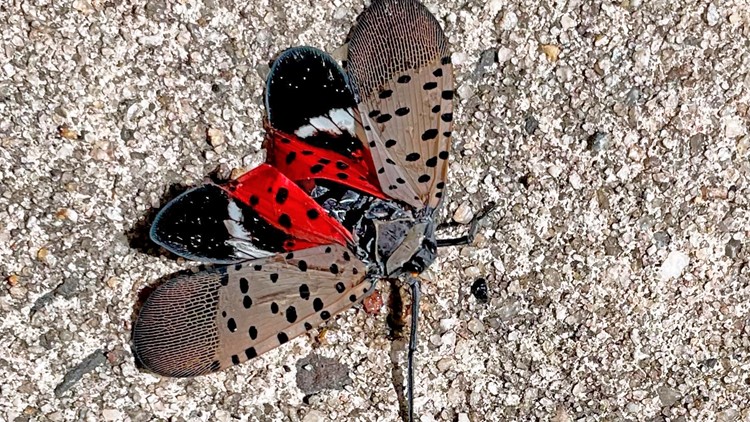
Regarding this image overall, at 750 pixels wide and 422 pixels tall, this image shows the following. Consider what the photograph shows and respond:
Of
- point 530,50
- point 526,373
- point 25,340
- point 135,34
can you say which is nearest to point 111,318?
point 25,340

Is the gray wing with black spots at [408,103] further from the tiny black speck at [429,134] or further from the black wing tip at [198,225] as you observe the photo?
the black wing tip at [198,225]

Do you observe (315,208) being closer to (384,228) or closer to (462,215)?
(384,228)

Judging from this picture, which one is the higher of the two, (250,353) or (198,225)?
(198,225)

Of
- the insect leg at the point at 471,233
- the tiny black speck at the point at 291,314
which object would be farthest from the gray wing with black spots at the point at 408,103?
the tiny black speck at the point at 291,314

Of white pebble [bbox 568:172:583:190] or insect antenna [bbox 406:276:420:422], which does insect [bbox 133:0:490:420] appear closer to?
insect antenna [bbox 406:276:420:422]

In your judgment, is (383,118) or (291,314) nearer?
(291,314)

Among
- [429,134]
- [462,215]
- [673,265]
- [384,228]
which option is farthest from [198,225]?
[673,265]

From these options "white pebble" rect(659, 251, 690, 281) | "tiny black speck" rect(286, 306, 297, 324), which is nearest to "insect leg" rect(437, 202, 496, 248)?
"tiny black speck" rect(286, 306, 297, 324)

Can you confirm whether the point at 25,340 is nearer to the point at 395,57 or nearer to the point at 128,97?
the point at 128,97

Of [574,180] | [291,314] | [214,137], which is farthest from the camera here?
[574,180]
